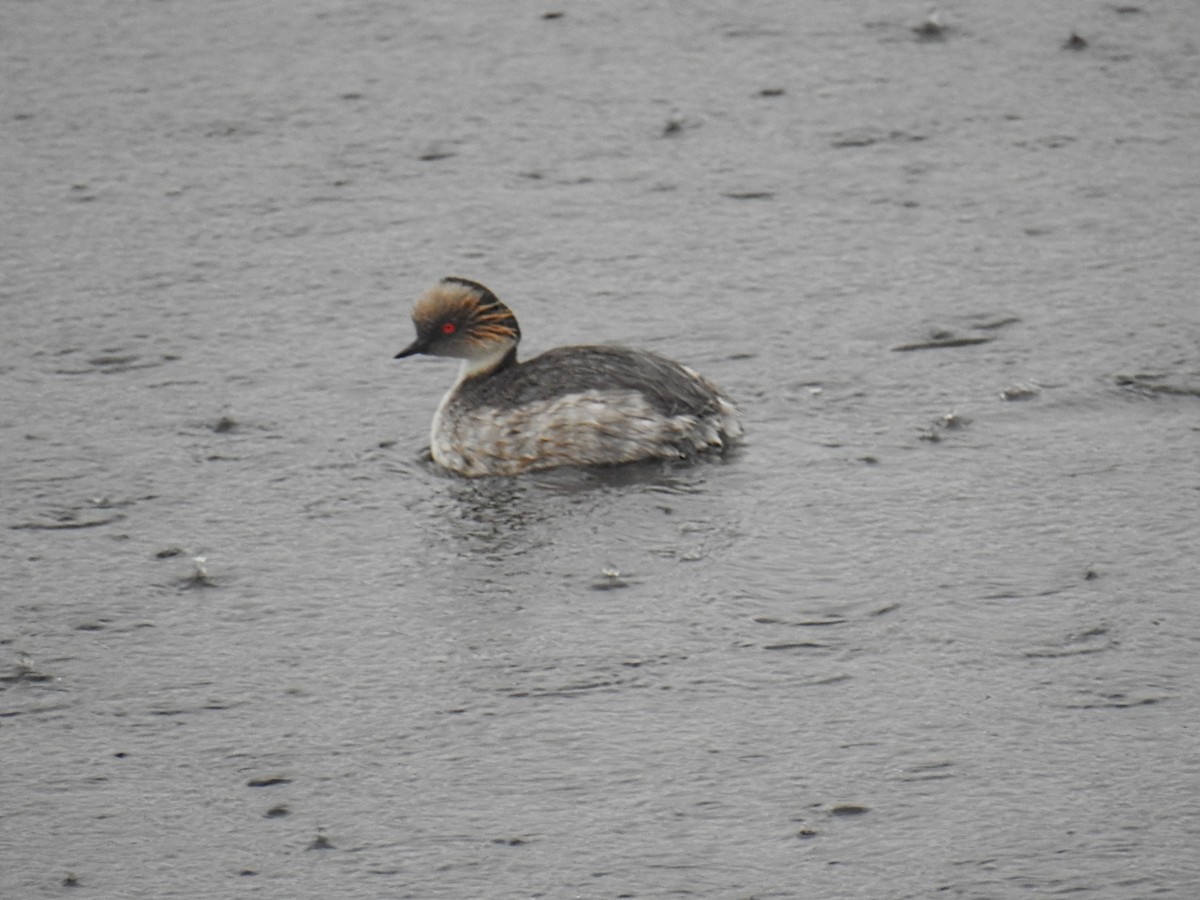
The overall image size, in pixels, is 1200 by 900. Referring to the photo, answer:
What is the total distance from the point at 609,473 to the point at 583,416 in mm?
284

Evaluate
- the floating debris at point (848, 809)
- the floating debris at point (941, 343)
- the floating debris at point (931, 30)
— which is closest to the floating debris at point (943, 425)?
the floating debris at point (941, 343)

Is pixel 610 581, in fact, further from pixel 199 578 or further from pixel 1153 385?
pixel 1153 385

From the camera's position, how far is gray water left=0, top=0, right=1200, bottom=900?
669 centimetres

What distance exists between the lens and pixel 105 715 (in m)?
7.43

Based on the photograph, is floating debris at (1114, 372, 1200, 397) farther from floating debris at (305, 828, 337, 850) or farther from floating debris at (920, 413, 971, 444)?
floating debris at (305, 828, 337, 850)

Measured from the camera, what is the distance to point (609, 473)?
953 cm

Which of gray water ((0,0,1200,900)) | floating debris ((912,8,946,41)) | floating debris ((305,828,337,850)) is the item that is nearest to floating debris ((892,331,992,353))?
gray water ((0,0,1200,900))

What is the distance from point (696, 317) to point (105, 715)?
14.6 feet

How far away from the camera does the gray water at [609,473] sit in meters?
6.69

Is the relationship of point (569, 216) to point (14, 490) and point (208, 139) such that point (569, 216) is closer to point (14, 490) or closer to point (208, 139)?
point (208, 139)

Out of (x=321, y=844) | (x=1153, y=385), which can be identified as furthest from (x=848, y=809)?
(x=1153, y=385)

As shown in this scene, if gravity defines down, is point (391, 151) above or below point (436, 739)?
above

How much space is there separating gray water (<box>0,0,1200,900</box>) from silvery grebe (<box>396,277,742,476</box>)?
0.15 metres

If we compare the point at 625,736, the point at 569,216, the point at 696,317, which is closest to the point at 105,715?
the point at 625,736
